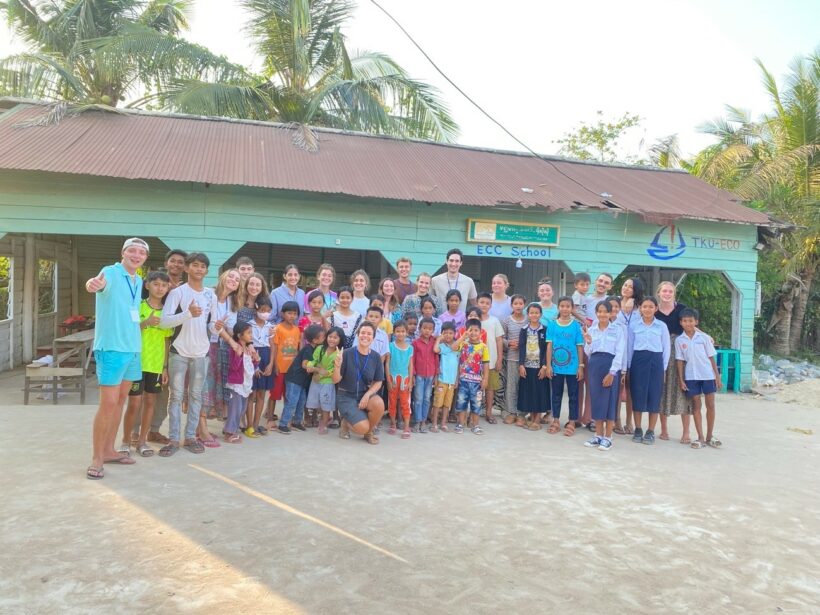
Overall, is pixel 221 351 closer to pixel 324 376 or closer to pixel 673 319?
pixel 324 376

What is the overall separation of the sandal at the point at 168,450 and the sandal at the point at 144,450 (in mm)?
70

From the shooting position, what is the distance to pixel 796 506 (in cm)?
394

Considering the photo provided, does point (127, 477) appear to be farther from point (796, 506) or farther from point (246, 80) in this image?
point (246, 80)

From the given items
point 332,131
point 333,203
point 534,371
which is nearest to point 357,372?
point 534,371

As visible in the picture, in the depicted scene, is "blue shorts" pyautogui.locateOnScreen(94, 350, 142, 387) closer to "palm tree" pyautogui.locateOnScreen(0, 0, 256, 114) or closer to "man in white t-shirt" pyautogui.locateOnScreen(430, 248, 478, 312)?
"man in white t-shirt" pyautogui.locateOnScreen(430, 248, 478, 312)

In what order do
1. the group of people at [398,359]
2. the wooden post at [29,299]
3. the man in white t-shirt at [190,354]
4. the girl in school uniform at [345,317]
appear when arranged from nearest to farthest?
1. the man in white t-shirt at [190,354]
2. the group of people at [398,359]
3. the girl in school uniform at [345,317]
4. the wooden post at [29,299]

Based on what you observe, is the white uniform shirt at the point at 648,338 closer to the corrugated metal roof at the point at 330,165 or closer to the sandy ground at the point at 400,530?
the sandy ground at the point at 400,530

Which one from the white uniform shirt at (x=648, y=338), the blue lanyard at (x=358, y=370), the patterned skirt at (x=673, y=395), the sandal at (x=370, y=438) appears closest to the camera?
the sandal at (x=370, y=438)

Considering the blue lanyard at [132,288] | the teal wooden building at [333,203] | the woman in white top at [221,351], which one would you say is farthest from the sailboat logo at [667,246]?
the blue lanyard at [132,288]

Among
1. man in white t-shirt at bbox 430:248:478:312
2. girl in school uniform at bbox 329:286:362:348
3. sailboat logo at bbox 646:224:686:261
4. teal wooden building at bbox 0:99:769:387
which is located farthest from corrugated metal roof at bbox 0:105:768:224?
girl in school uniform at bbox 329:286:362:348

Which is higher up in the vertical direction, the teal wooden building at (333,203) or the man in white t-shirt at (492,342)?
the teal wooden building at (333,203)

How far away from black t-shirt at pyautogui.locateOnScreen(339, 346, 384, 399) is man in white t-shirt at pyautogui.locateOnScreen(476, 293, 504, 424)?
1.38m

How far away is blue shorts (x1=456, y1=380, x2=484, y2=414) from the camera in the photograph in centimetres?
590

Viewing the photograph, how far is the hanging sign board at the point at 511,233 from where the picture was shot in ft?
28.9
